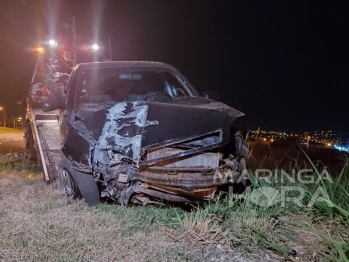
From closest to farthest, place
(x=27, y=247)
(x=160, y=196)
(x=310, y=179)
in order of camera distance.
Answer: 1. (x=27, y=247)
2. (x=160, y=196)
3. (x=310, y=179)

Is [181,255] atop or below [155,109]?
below

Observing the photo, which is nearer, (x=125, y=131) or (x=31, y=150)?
(x=125, y=131)

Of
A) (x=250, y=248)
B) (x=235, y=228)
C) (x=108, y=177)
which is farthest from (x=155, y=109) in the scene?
(x=250, y=248)

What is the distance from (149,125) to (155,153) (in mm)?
295

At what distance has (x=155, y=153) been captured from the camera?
3.89 meters

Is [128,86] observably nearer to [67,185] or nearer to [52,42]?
[67,185]

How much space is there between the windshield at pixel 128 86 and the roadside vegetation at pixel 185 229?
5.04 feet

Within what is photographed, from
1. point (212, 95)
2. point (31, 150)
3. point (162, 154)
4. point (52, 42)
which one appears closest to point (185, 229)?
point (162, 154)

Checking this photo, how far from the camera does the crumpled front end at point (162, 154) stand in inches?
146

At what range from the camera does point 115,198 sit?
396 centimetres

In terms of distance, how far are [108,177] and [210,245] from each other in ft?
4.11

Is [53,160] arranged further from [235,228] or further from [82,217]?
[235,228]

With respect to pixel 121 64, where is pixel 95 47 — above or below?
above

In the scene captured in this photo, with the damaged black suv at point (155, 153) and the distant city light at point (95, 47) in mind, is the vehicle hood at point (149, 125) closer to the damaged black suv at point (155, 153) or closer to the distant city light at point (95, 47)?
the damaged black suv at point (155, 153)
